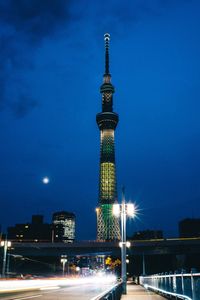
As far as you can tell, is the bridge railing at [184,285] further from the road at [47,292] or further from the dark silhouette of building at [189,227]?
the dark silhouette of building at [189,227]

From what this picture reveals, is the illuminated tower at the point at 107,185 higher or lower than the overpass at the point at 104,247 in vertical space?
higher

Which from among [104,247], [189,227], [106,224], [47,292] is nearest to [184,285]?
[47,292]

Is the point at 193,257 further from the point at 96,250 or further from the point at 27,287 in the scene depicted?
the point at 27,287

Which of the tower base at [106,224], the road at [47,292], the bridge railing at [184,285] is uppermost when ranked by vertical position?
the tower base at [106,224]

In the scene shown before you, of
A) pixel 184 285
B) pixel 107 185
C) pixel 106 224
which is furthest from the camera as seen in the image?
pixel 106 224

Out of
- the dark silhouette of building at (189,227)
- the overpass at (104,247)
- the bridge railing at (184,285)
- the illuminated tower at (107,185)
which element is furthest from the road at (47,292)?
the dark silhouette of building at (189,227)

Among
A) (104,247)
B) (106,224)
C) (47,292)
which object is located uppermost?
(106,224)

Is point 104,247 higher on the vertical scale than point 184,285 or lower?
higher

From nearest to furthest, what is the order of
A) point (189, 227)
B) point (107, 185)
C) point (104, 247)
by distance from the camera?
point (104, 247) < point (107, 185) < point (189, 227)

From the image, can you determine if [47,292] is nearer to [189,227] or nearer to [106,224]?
[106,224]

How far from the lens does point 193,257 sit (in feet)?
361

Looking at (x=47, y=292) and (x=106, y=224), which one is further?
(x=106, y=224)

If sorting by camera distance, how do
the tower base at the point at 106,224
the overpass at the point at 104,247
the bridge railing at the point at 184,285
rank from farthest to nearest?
the tower base at the point at 106,224 → the overpass at the point at 104,247 → the bridge railing at the point at 184,285

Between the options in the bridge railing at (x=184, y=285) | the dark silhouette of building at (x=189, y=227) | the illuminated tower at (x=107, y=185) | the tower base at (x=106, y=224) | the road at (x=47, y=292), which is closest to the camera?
the bridge railing at (x=184, y=285)
